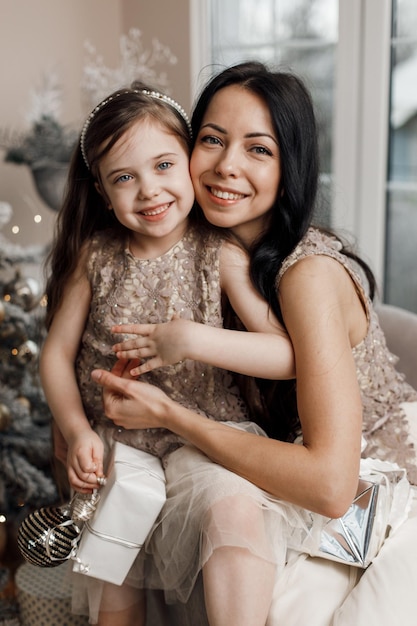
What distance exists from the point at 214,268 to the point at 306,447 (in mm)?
390

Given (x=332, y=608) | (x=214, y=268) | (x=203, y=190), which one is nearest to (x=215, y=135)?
(x=203, y=190)

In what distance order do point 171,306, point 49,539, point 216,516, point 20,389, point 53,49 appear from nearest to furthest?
point 216,516
point 49,539
point 171,306
point 20,389
point 53,49

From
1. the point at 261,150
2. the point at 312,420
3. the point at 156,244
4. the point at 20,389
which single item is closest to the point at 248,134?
the point at 261,150

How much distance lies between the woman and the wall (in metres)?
1.76

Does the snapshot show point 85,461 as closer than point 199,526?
No

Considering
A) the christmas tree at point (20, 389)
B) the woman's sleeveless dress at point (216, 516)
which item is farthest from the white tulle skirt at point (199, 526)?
the christmas tree at point (20, 389)

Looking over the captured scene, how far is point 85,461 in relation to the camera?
1.45 meters

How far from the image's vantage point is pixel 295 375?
1380 millimetres

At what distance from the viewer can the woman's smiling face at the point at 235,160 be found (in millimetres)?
1420

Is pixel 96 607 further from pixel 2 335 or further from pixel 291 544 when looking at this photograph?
pixel 2 335

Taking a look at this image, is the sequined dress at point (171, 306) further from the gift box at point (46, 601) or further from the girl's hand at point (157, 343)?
the gift box at point (46, 601)

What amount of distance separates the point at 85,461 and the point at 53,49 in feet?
7.58

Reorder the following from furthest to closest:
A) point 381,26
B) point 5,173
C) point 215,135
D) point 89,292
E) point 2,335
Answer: point 5,173 < point 381,26 < point 2,335 < point 89,292 < point 215,135

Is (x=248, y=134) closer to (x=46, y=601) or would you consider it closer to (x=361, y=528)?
(x=361, y=528)
